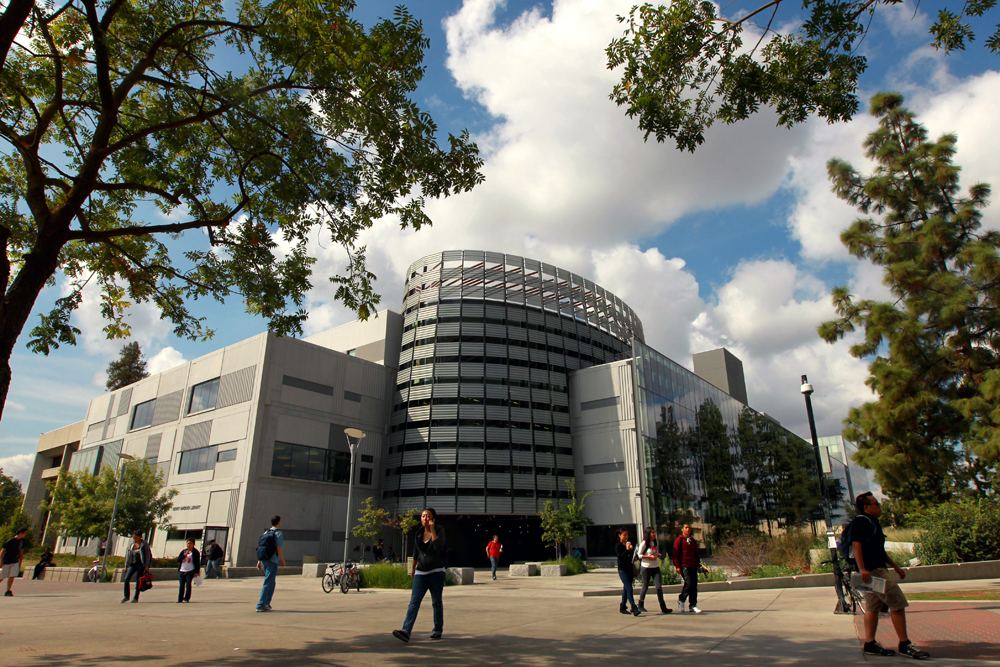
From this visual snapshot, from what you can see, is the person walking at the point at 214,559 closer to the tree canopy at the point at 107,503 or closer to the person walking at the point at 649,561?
the tree canopy at the point at 107,503

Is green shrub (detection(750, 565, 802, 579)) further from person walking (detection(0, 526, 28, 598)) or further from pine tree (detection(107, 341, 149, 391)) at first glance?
pine tree (detection(107, 341, 149, 391))

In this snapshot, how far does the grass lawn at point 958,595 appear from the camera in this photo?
1084 centimetres

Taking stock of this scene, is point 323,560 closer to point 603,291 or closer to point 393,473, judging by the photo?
point 393,473

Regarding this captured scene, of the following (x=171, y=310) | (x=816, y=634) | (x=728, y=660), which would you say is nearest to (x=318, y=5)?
(x=171, y=310)

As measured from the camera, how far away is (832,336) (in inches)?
878

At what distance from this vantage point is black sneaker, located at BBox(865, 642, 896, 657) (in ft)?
19.5

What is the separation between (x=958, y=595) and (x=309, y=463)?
38794 mm

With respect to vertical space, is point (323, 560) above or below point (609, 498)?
below

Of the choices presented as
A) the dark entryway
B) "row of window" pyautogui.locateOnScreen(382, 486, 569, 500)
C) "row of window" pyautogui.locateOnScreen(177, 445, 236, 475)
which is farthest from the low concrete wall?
"row of window" pyautogui.locateOnScreen(177, 445, 236, 475)

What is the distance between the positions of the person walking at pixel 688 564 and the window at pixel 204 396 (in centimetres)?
4116

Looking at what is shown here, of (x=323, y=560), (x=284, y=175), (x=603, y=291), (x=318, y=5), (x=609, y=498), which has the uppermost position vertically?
(x=603, y=291)

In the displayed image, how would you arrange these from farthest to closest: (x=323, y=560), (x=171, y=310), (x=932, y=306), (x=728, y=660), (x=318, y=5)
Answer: (x=323, y=560) → (x=932, y=306) → (x=171, y=310) → (x=318, y=5) → (x=728, y=660)

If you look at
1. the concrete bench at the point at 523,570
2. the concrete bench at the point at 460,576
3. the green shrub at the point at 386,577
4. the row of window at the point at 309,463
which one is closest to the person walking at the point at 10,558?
the green shrub at the point at 386,577

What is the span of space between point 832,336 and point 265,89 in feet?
71.8
